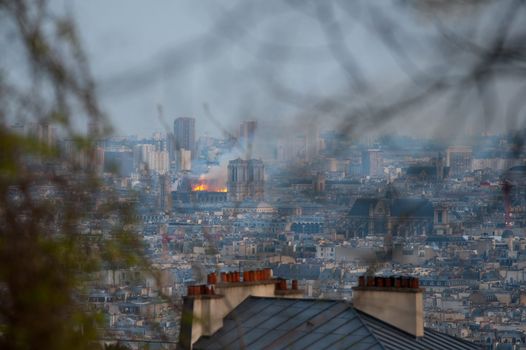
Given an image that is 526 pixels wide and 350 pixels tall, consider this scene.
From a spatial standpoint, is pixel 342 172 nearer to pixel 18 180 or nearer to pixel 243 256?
pixel 243 256

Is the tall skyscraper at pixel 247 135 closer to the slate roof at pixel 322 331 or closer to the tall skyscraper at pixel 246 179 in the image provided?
the tall skyscraper at pixel 246 179

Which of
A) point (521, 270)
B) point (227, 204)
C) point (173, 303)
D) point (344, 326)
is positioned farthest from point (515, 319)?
point (173, 303)

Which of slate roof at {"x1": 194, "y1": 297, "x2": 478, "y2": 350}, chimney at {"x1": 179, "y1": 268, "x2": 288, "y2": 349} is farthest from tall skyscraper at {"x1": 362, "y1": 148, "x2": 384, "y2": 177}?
chimney at {"x1": 179, "y1": 268, "x2": 288, "y2": 349}

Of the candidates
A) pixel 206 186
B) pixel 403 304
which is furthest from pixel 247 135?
pixel 403 304

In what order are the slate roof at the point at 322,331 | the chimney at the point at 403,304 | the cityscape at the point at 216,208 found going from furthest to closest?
the chimney at the point at 403,304, the slate roof at the point at 322,331, the cityscape at the point at 216,208

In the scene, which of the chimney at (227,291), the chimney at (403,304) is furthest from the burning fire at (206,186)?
the chimney at (403,304)

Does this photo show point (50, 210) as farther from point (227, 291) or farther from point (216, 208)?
point (227, 291)
